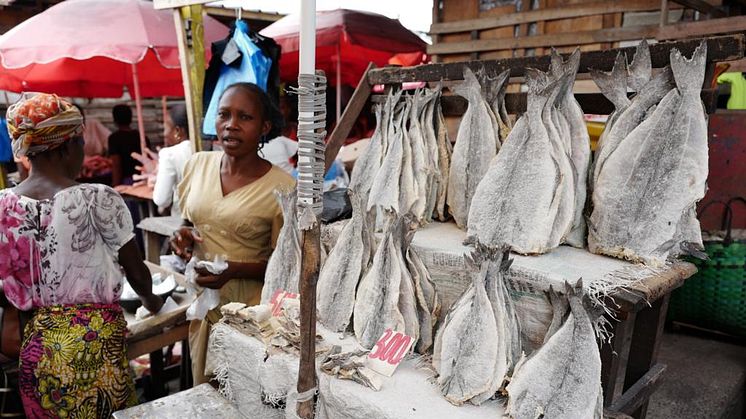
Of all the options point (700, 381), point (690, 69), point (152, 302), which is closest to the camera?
point (690, 69)

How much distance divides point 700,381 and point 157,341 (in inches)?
128

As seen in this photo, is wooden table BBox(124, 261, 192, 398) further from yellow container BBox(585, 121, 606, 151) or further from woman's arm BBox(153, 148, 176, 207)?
yellow container BBox(585, 121, 606, 151)

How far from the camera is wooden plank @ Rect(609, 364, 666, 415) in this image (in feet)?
5.83

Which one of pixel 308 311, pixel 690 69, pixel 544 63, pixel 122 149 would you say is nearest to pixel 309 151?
pixel 308 311

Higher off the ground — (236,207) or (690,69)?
(690,69)

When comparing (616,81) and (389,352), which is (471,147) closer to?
(616,81)

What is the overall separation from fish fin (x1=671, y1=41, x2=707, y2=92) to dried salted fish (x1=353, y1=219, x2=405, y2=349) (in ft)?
3.23

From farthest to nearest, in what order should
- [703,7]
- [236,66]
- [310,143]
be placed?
1. [236,66]
2. [703,7]
3. [310,143]

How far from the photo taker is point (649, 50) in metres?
1.65

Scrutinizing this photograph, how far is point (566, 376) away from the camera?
138cm

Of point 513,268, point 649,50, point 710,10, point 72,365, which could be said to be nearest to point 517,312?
point 513,268


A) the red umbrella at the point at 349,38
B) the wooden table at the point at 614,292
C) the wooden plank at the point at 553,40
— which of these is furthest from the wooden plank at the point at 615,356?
the red umbrella at the point at 349,38

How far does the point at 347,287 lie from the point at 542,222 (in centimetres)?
74

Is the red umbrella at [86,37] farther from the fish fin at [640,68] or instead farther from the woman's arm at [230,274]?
the fish fin at [640,68]
